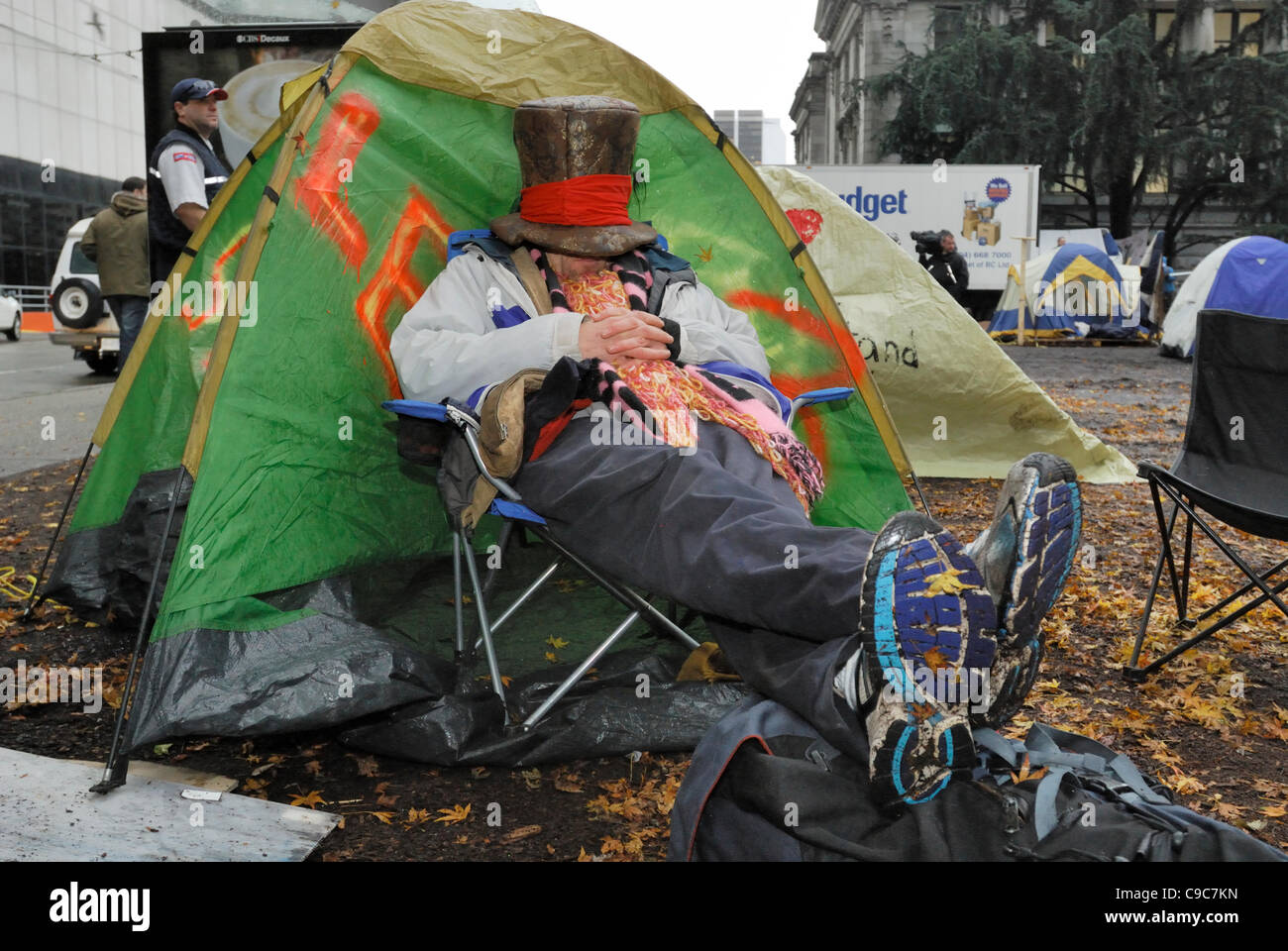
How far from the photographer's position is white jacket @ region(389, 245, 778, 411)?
2920 millimetres

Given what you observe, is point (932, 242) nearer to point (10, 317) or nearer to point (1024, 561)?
point (1024, 561)

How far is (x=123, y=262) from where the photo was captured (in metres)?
6.58

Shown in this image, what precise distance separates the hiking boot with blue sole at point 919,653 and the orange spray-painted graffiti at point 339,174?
1.91m

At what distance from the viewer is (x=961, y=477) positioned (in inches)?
239

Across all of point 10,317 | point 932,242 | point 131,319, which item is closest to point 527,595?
point 131,319

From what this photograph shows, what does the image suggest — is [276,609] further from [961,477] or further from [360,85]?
[961,477]

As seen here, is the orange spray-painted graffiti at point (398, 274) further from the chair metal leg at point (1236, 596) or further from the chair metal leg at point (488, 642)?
the chair metal leg at point (1236, 596)

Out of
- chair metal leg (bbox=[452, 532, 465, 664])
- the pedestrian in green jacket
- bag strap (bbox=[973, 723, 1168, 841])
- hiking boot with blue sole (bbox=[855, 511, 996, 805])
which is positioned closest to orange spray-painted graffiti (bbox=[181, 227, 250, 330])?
chair metal leg (bbox=[452, 532, 465, 664])

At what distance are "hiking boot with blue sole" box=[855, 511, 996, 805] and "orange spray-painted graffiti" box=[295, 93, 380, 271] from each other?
1912mm

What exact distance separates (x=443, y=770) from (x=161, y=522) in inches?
51.0

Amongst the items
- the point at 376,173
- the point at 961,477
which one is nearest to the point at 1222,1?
the point at 961,477

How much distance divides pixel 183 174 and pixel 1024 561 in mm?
3713

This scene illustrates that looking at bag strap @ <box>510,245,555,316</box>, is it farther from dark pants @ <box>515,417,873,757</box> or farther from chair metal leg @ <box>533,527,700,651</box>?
chair metal leg @ <box>533,527,700,651</box>

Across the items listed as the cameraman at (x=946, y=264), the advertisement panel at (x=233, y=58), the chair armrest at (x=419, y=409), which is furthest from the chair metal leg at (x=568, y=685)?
the cameraman at (x=946, y=264)
